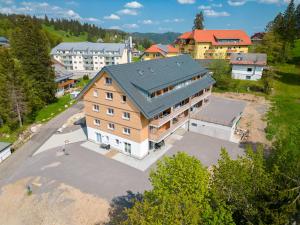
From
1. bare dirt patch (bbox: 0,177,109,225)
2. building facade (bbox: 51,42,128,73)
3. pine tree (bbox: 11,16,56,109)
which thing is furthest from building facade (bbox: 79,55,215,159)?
building facade (bbox: 51,42,128,73)

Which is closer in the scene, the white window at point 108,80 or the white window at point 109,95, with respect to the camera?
the white window at point 108,80

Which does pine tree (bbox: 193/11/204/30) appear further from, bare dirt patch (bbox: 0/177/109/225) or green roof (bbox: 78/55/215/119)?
bare dirt patch (bbox: 0/177/109/225)

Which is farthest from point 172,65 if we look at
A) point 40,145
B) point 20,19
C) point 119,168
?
point 20,19

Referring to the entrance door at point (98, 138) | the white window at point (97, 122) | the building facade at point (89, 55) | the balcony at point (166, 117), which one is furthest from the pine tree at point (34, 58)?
the building facade at point (89, 55)

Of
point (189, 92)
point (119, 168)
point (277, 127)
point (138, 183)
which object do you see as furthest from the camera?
point (277, 127)

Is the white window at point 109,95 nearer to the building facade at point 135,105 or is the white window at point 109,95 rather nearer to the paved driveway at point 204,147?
the building facade at point 135,105

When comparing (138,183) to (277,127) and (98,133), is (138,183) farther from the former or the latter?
(277,127)
